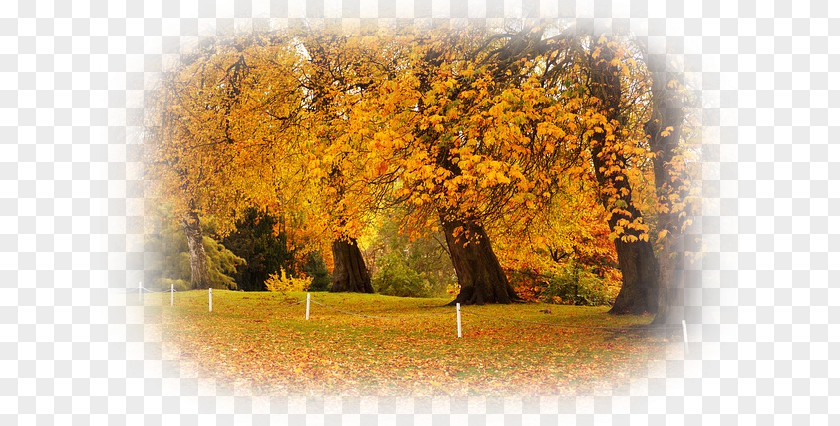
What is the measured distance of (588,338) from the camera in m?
14.3

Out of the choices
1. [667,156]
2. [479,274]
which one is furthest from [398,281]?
[667,156]

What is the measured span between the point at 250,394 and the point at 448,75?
284 inches

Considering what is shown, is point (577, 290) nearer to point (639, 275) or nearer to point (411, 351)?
point (639, 275)

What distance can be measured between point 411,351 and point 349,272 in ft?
63.1

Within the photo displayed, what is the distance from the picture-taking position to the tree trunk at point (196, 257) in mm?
29766

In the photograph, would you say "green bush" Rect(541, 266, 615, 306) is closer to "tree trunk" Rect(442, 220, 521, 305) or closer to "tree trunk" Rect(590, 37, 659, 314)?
"tree trunk" Rect(442, 220, 521, 305)

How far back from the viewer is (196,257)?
3009 centimetres

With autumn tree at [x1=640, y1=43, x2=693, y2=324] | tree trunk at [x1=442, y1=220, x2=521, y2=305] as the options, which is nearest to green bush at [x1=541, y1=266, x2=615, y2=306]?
tree trunk at [x1=442, y1=220, x2=521, y2=305]

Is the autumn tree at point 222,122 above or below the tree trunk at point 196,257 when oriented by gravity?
above

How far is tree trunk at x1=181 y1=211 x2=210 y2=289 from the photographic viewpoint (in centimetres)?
2977

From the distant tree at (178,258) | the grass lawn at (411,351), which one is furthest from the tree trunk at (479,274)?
the distant tree at (178,258)

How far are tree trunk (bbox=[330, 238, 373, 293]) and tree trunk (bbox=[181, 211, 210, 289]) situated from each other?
19.5 feet

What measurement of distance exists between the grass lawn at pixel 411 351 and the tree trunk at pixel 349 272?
1076 cm

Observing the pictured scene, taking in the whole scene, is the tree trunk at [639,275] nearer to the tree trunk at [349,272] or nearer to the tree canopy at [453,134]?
the tree canopy at [453,134]
